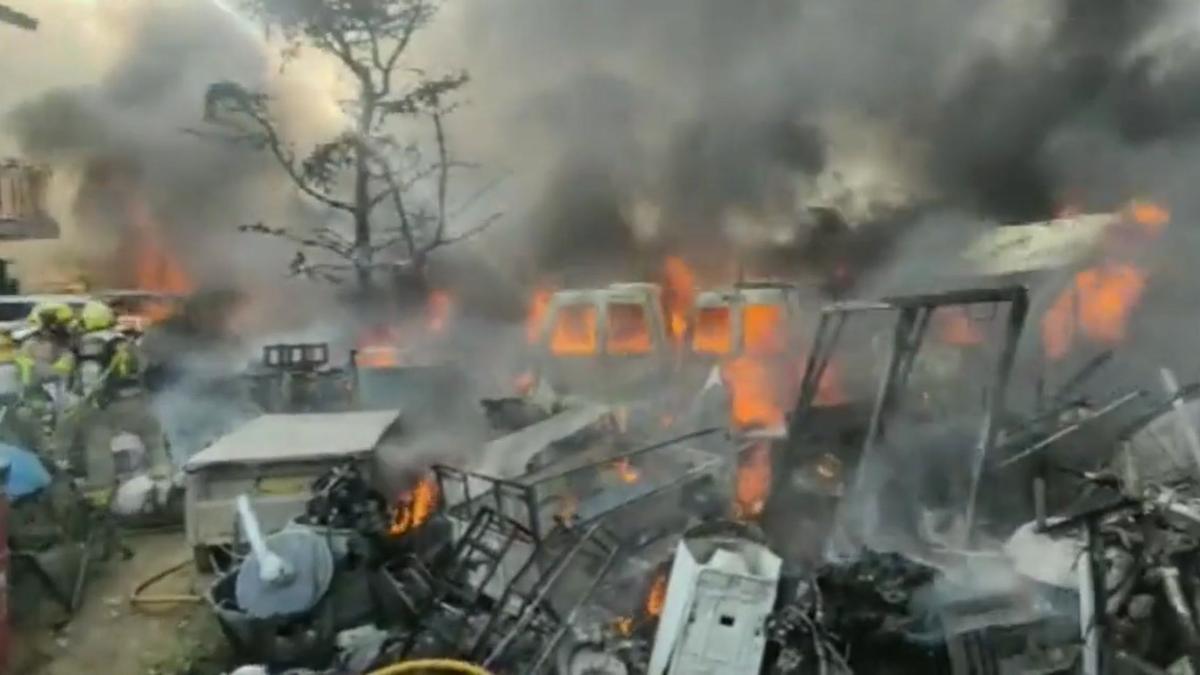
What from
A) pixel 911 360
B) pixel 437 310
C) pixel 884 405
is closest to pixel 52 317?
pixel 437 310

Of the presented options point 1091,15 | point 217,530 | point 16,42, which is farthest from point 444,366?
point 1091,15

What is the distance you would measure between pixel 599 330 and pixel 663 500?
7.14 feet

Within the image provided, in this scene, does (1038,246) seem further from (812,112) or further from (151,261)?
(151,261)

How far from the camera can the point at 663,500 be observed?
6.33 metres

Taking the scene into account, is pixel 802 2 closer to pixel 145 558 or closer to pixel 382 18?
pixel 382 18

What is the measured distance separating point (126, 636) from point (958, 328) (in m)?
5.97

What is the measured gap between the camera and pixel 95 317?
7.98 m

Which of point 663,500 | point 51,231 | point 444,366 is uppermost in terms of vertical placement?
point 51,231

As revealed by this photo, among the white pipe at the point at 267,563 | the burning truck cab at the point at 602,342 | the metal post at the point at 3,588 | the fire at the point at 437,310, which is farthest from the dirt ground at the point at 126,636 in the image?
the burning truck cab at the point at 602,342

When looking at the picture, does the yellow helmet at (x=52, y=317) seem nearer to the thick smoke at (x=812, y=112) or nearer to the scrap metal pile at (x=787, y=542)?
the scrap metal pile at (x=787, y=542)

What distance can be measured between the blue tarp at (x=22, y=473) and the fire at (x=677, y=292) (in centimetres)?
459

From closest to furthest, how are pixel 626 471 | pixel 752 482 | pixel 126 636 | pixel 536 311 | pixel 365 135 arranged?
pixel 126 636 → pixel 626 471 → pixel 752 482 → pixel 365 135 → pixel 536 311

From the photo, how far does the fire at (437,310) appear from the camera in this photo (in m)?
8.41

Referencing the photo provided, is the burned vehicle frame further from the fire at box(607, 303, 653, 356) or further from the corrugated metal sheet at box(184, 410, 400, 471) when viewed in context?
the corrugated metal sheet at box(184, 410, 400, 471)
